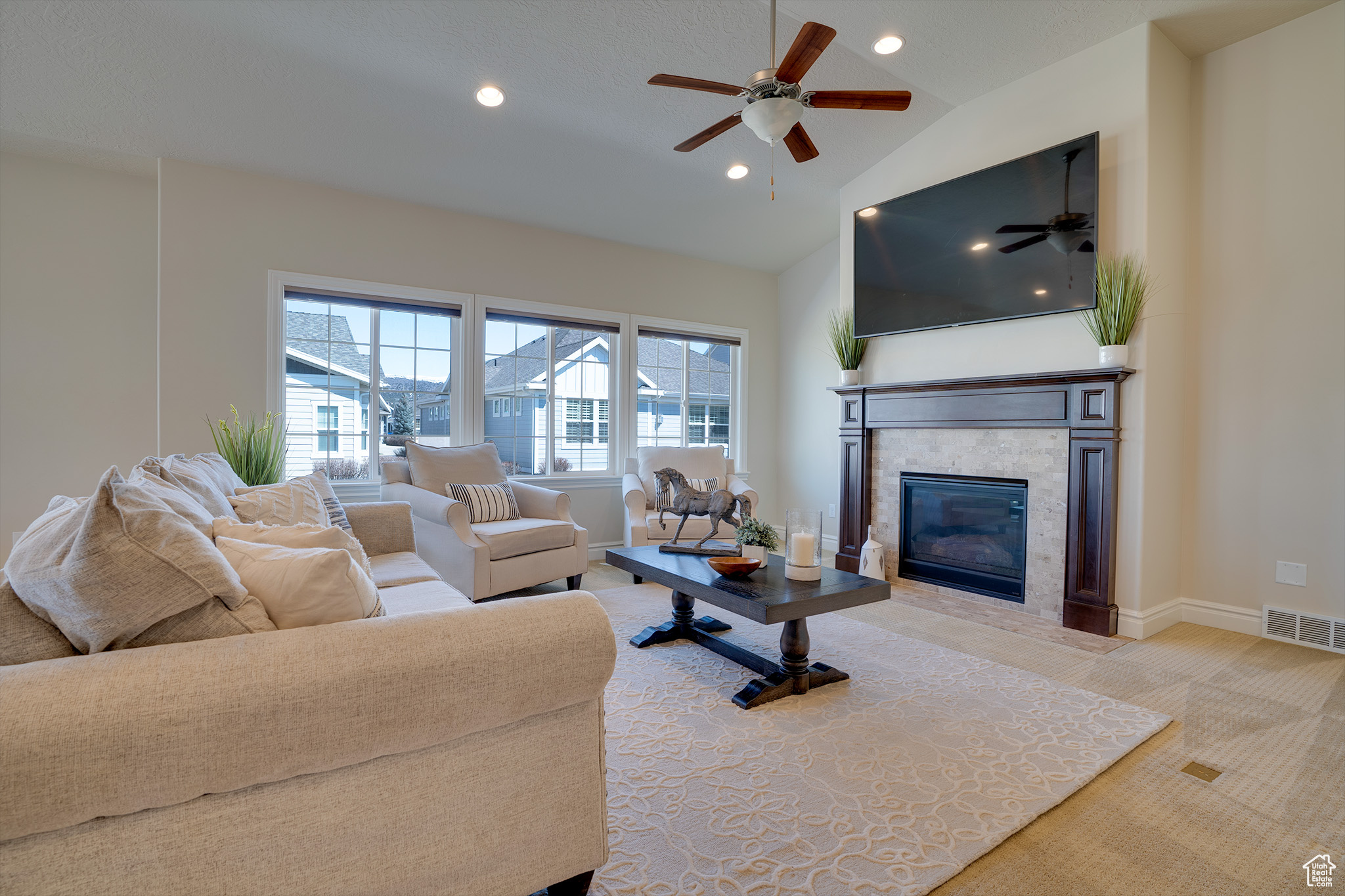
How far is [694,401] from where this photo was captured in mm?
5938

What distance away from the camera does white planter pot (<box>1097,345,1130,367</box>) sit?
10.4 ft

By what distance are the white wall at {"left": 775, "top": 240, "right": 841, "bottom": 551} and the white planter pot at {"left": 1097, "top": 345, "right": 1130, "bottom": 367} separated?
2.42 meters

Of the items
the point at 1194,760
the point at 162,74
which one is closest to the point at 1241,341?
the point at 1194,760

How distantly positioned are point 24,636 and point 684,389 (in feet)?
16.5

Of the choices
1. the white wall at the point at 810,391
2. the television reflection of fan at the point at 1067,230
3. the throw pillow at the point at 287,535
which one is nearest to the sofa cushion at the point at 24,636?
the throw pillow at the point at 287,535

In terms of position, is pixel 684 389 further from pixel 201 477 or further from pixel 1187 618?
pixel 201 477

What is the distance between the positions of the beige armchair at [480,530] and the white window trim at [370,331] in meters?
0.33

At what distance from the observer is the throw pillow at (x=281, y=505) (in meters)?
2.19

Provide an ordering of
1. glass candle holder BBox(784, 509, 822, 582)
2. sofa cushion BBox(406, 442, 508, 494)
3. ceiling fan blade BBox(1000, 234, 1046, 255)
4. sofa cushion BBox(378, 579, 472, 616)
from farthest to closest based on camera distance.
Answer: sofa cushion BBox(406, 442, 508, 494) < ceiling fan blade BBox(1000, 234, 1046, 255) < glass candle holder BBox(784, 509, 822, 582) < sofa cushion BBox(378, 579, 472, 616)

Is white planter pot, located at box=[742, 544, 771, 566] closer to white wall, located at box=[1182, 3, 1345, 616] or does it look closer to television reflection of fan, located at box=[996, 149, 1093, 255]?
television reflection of fan, located at box=[996, 149, 1093, 255]

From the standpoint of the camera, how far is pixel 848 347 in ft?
15.1

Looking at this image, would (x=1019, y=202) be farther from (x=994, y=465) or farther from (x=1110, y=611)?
(x=1110, y=611)

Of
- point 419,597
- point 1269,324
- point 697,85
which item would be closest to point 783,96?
point 697,85

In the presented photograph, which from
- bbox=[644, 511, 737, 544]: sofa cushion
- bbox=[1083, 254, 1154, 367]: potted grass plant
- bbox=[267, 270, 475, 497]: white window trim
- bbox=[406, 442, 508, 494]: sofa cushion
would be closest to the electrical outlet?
bbox=[1083, 254, 1154, 367]: potted grass plant
